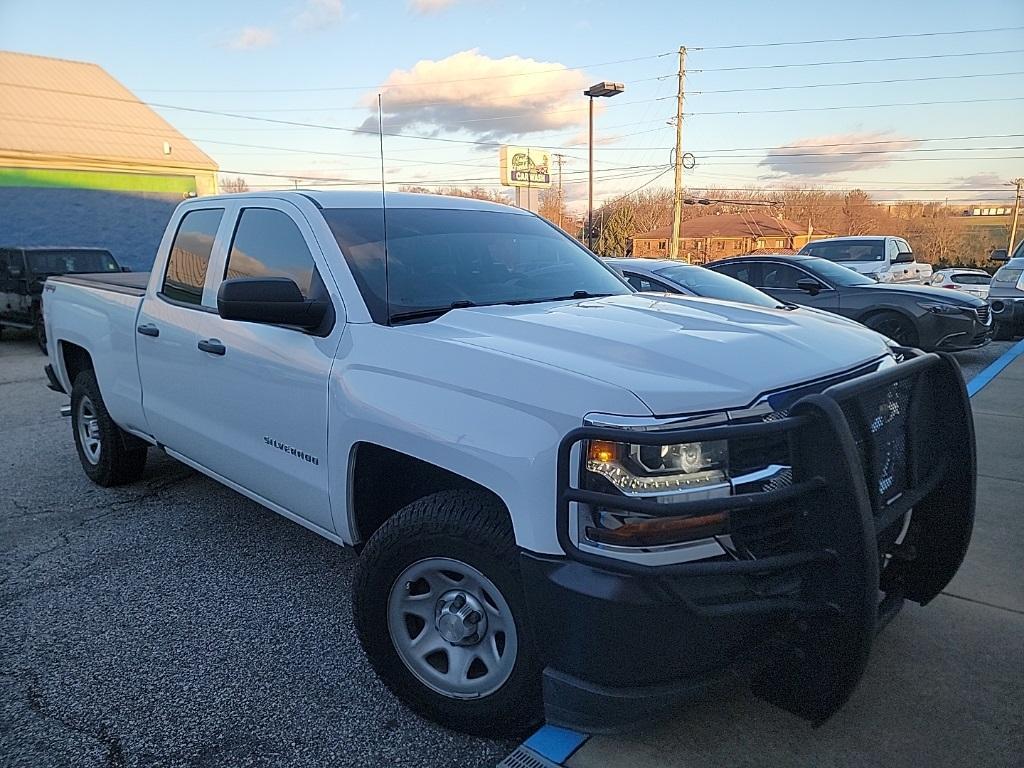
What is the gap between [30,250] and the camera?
13.1 metres

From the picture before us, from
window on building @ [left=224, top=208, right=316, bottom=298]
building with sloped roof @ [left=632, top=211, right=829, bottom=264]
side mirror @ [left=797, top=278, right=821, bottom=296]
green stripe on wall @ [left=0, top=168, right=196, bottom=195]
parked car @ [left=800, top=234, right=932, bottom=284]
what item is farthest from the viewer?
building with sloped roof @ [left=632, top=211, right=829, bottom=264]

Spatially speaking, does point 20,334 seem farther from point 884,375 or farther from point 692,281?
point 884,375

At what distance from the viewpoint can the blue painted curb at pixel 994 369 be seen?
7986 millimetres

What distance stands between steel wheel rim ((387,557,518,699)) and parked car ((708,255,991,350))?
27.7ft

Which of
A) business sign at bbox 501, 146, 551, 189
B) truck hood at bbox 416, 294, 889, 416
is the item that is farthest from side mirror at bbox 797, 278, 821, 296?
business sign at bbox 501, 146, 551, 189

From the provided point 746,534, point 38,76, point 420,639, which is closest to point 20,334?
point 38,76

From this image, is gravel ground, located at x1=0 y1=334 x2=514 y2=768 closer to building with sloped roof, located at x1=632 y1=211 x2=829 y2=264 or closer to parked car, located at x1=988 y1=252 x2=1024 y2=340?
parked car, located at x1=988 y1=252 x2=1024 y2=340

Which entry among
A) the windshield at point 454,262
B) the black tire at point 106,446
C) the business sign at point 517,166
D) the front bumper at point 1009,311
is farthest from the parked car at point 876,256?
the business sign at point 517,166

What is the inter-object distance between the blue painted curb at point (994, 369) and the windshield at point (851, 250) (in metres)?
3.31

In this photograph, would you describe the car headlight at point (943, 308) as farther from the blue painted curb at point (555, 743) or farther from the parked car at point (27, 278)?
the parked car at point (27, 278)

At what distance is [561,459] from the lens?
1.97 metres

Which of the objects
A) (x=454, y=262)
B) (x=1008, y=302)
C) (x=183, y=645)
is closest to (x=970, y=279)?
(x=1008, y=302)

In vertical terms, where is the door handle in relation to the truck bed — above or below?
below

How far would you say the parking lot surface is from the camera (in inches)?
95.0
